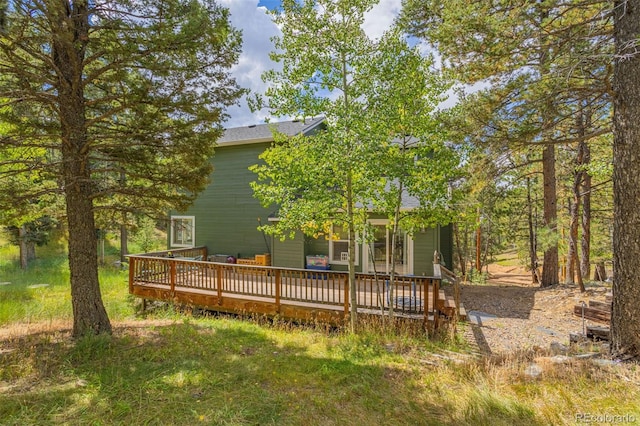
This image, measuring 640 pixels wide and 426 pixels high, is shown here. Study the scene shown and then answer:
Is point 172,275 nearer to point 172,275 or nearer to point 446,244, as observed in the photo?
point 172,275

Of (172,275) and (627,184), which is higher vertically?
(627,184)

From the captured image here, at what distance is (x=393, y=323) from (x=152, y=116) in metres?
5.87

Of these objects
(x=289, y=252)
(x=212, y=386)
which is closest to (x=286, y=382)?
(x=212, y=386)

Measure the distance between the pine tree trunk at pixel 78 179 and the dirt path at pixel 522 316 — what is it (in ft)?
22.8

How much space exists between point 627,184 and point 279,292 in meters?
6.51

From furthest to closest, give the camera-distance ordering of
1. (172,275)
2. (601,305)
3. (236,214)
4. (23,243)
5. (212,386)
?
(23,243)
(236,214)
(172,275)
(601,305)
(212,386)

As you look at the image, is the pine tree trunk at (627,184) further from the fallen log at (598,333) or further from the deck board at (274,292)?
the deck board at (274,292)

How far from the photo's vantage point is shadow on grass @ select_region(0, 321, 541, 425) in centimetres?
298

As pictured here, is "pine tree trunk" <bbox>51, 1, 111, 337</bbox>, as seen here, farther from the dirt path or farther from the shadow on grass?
the dirt path

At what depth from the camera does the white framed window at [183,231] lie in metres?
13.2

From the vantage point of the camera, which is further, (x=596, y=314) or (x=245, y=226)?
(x=245, y=226)

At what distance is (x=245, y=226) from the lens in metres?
12.2

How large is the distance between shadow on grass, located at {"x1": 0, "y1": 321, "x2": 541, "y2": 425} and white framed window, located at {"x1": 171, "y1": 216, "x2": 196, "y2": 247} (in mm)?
7972

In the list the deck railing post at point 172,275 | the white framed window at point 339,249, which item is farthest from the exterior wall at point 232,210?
→ the deck railing post at point 172,275
